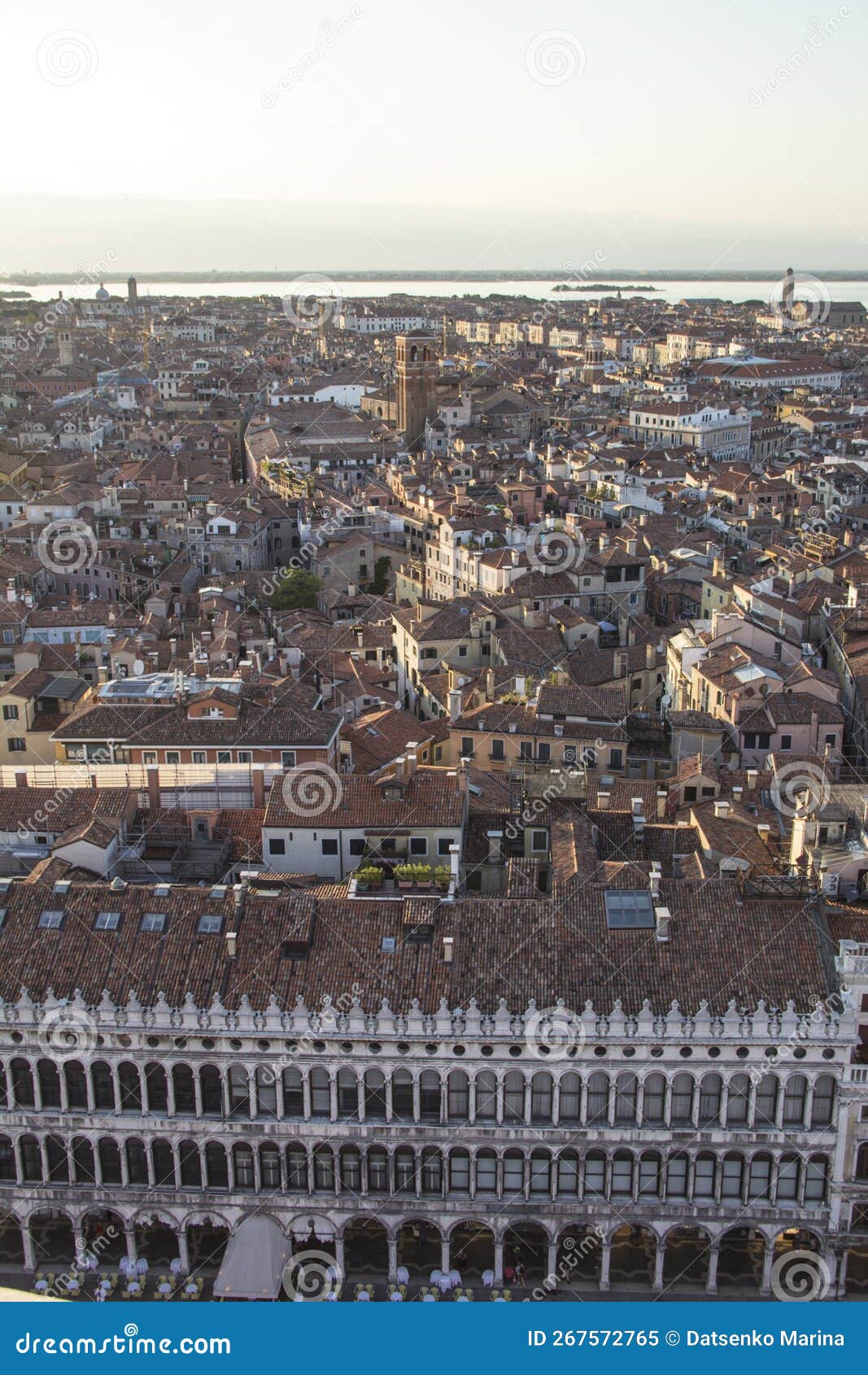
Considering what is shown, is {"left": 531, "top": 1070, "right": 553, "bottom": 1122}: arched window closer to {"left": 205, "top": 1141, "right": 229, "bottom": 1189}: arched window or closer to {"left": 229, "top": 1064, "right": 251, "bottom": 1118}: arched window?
{"left": 229, "top": 1064, "right": 251, "bottom": 1118}: arched window

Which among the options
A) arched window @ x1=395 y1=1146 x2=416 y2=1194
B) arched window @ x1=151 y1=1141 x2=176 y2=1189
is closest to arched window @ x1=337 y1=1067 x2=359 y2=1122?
arched window @ x1=395 y1=1146 x2=416 y2=1194

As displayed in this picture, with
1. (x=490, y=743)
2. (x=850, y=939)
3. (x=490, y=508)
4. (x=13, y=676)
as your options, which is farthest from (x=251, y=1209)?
(x=490, y=508)

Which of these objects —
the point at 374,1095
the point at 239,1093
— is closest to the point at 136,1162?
the point at 239,1093

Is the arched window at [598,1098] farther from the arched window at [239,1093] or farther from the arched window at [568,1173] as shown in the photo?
the arched window at [239,1093]

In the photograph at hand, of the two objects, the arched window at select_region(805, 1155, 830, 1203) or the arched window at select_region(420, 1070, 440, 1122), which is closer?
the arched window at select_region(420, 1070, 440, 1122)

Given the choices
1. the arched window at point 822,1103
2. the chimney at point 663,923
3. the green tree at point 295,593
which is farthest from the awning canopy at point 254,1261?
the green tree at point 295,593

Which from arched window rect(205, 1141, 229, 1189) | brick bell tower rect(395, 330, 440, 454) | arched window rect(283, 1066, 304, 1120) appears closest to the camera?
arched window rect(283, 1066, 304, 1120)

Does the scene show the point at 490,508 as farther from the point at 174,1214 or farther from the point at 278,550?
the point at 174,1214
